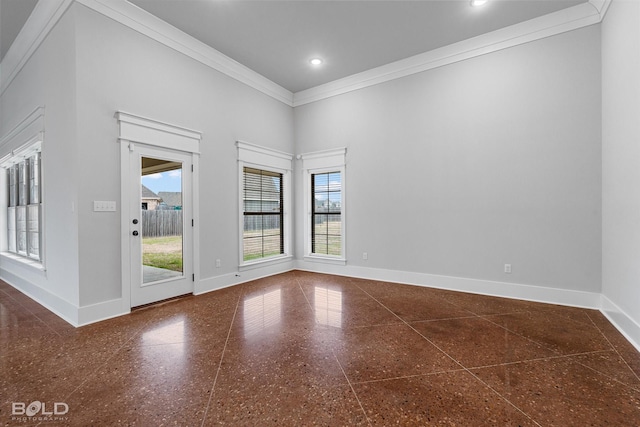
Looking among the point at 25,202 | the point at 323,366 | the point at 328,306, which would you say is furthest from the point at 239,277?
the point at 25,202

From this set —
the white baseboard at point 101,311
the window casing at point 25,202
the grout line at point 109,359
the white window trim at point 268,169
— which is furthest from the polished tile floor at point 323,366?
the white window trim at point 268,169

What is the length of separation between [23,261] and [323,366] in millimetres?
4721

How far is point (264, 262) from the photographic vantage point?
496cm

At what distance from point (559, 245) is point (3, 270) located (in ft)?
27.5

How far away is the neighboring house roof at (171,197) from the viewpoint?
361 cm

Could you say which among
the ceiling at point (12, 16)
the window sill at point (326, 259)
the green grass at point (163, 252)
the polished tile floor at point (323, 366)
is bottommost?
the polished tile floor at point (323, 366)

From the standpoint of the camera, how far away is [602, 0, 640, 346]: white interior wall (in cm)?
240

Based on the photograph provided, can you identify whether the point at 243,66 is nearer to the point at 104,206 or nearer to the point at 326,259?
the point at 104,206

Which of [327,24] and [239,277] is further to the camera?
[239,277]

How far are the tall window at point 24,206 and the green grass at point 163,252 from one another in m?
1.69

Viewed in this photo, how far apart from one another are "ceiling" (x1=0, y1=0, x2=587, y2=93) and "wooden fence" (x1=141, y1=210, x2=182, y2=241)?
95.4 inches

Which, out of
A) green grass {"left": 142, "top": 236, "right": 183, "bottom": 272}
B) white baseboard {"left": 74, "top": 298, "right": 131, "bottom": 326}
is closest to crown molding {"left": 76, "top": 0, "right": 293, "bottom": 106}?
green grass {"left": 142, "top": 236, "right": 183, "bottom": 272}

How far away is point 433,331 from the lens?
106 inches

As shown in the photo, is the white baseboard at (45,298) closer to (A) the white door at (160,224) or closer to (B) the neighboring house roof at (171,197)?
(A) the white door at (160,224)
